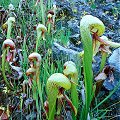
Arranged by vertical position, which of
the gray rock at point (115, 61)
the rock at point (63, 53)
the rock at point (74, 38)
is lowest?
the rock at point (74, 38)

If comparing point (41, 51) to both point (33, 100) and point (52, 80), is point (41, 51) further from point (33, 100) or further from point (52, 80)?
point (52, 80)

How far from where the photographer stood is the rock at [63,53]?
1516 mm

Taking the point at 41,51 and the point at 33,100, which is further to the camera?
the point at 41,51

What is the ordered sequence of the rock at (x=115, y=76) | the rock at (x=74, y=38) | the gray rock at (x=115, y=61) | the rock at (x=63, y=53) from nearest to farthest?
1. the rock at (x=115, y=76)
2. the gray rock at (x=115, y=61)
3. the rock at (x=63, y=53)
4. the rock at (x=74, y=38)

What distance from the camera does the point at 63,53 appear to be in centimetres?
158

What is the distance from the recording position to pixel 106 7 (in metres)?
3.13

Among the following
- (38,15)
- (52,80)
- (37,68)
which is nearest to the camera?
(52,80)

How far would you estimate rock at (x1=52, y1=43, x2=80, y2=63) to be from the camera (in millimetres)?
1516

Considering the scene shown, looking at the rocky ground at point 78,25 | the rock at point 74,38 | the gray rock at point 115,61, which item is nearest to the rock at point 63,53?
the rocky ground at point 78,25

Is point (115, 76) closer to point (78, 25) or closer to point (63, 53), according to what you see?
point (63, 53)

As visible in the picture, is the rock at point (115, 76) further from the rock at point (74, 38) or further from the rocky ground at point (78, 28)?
the rock at point (74, 38)

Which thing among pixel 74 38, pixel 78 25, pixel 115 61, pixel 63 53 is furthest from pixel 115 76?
pixel 78 25

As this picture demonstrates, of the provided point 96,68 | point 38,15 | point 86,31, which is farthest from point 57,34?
point 86,31

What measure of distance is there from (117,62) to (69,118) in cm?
41
